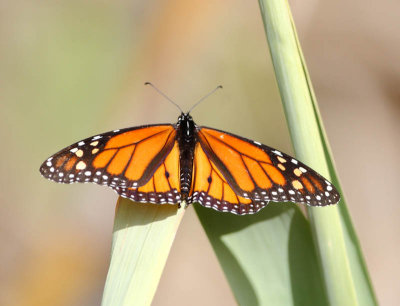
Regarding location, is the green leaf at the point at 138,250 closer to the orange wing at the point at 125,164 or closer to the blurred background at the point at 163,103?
the orange wing at the point at 125,164

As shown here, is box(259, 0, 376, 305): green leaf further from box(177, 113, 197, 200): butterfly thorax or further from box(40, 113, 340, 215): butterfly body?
box(177, 113, 197, 200): butterfly thorax

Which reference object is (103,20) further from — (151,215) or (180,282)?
(151,215)

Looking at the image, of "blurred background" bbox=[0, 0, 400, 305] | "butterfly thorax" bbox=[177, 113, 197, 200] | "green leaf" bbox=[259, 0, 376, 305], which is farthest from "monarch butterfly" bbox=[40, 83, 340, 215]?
"blurred background" bbox=[0, 0, 400, 305]

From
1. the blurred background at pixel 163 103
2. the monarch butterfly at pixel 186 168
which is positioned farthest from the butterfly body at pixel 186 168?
the blurred background at pixel 163 103

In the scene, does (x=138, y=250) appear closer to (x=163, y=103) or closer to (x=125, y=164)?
(x=125, y=164)

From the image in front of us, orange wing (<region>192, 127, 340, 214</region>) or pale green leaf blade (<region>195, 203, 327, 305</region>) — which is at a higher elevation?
orange wing (<region>192, 127, 340, 214</region>)
